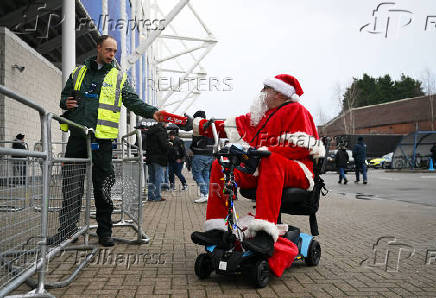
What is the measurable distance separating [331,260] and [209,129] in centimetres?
179

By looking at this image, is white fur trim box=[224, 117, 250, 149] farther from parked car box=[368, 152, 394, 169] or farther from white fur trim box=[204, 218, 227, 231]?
parked car box=[368, 152, 394, 169]

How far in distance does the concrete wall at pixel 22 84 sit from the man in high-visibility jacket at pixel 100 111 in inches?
252

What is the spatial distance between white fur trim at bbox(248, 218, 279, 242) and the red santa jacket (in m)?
0.55

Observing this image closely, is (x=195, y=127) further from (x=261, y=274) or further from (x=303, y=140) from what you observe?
(x=261, y=274)

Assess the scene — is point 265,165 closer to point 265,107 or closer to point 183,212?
point 265,107

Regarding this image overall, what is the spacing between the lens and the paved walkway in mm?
3316

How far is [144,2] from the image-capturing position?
26016 mm

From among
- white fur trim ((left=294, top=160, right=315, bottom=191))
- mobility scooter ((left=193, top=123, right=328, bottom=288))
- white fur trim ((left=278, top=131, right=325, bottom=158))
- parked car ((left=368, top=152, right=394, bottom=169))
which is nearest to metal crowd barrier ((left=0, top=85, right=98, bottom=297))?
mobility scooter ((left=193, top=123, right=328, bottom=288))

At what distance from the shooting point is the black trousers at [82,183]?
13.1ft

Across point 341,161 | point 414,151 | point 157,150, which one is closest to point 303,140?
point 157,150

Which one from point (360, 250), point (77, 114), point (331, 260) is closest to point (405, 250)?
point (360, 250)

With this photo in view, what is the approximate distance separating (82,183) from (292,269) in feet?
7.34

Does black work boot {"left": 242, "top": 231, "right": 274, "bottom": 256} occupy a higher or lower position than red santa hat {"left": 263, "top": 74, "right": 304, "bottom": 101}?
lower

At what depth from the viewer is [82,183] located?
4.46m
